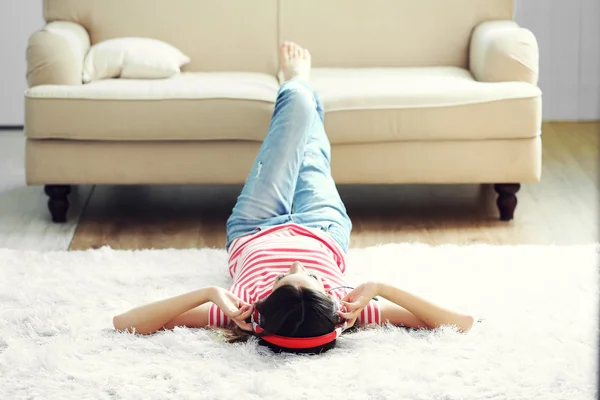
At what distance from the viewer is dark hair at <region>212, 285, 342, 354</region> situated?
190cm

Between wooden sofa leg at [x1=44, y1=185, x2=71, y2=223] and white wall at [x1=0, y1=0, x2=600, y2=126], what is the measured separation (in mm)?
1668

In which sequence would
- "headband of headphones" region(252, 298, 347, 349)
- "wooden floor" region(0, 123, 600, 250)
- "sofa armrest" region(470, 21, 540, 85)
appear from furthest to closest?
"sofa armrest" region(470, 21, 540, 85) → "wooden floor" region(0, 123, 600, 250) → "headband of headphones" region(252, 298, 347, 349)

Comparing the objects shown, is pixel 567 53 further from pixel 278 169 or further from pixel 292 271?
pixel 292 271

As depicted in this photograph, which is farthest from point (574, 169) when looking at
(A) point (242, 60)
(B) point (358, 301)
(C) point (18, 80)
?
(C) point (18, 80)

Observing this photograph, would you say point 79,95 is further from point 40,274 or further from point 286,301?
point 286,301

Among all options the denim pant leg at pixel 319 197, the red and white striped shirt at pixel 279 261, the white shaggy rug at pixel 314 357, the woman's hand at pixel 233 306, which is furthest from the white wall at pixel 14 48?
the woman's hand at pixel 233 306

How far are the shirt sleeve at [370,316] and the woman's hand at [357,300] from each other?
8 cm

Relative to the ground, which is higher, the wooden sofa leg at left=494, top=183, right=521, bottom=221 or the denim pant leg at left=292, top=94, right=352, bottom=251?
the denim pant leg at left=292, top=94, right=352, bottom=251

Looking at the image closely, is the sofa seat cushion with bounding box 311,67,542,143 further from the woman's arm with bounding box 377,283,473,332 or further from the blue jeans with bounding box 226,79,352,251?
the woman's arm with bounding box 377,283,473,332

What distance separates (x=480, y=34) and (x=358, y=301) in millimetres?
1997

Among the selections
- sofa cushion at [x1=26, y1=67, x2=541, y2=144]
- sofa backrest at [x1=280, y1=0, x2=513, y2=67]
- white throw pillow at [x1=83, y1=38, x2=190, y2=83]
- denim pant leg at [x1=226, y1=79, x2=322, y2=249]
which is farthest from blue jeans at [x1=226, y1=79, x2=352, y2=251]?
sofa backrest at [x1=280, y1=0, x2=513, y2=67]

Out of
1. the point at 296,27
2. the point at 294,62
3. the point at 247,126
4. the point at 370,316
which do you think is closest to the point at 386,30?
the point at 296,27

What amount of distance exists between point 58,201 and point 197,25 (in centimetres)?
102

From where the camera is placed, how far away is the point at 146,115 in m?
3.22
